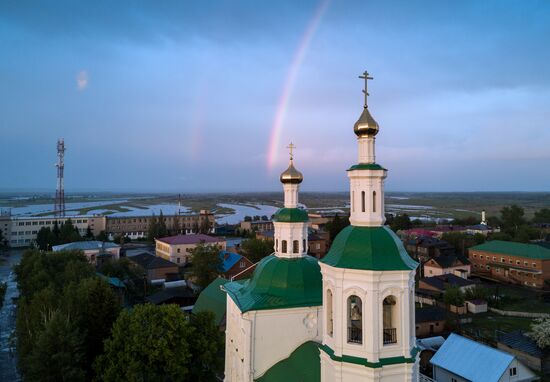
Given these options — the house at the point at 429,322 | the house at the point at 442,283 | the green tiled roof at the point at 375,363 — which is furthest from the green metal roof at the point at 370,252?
the house at the point at 442,283

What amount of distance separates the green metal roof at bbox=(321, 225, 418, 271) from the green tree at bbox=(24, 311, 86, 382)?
1176 cm

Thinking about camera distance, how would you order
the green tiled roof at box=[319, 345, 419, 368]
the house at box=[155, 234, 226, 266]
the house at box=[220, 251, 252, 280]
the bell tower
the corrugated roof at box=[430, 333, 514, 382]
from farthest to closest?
the house at box=[155, 234, 226, 266], the house at box=[220, 251, 252, 280], the corrugated roof at box=[430, 333, 514, 382], the bell tower, the green tiled roof at box=[319, 345, 419, 368]

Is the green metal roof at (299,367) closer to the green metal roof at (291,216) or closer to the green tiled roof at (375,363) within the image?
the green tiled roof at (375,363)

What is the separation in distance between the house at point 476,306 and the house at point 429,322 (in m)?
5.63

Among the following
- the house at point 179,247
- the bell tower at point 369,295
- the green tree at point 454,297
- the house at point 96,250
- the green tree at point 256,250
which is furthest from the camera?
the house at point 179,247

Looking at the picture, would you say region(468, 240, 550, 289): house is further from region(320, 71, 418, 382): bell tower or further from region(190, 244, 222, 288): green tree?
region(320, 71, 418, 382): bell tower

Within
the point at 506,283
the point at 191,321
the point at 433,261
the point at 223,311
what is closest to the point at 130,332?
the point at 191,321

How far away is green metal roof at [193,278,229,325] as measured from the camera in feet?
76.5

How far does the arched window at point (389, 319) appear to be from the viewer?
8184mm

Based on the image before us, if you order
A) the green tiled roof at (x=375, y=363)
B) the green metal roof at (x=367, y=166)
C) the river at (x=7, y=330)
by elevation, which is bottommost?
the river at (x=7, y=330)

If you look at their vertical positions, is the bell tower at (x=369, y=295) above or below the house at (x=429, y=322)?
above

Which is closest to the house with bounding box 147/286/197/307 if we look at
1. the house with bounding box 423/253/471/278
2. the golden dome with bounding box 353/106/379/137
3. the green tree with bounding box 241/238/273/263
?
the green tree with bounding box 241/238/273/263

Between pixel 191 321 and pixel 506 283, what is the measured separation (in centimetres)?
3587

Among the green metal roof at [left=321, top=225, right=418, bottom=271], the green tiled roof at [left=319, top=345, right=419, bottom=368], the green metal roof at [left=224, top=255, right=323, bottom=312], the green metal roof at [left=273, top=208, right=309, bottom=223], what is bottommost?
the green tiled roof at [left=319, top=345, right=419, bottom=368]
